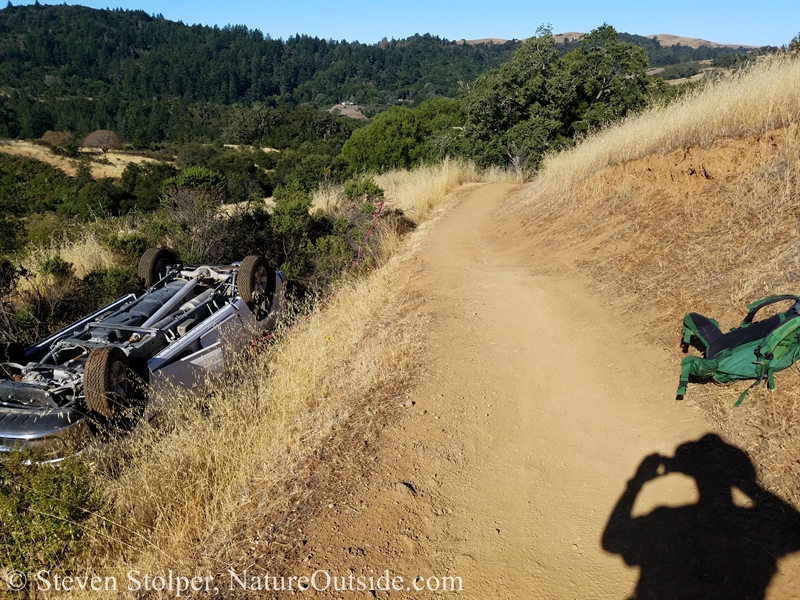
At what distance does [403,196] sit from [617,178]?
6.56 m

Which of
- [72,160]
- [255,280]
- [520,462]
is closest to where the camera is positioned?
[520,462]

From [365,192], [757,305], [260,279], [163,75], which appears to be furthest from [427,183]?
[163,75]

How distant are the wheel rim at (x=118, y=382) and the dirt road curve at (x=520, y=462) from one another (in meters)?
2.38

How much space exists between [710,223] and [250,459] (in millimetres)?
5725

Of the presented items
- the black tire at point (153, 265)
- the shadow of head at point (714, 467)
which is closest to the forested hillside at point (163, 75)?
the black tire at point (153, 265)

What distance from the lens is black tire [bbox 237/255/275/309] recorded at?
6.48 metres

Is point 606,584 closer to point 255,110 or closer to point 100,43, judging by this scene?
point 255,110

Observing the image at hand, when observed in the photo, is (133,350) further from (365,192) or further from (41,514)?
(365,192)

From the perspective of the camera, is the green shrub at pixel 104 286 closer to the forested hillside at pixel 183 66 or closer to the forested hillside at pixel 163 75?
the forested hillside at pixel 163 75

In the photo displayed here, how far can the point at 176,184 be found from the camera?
10766mm

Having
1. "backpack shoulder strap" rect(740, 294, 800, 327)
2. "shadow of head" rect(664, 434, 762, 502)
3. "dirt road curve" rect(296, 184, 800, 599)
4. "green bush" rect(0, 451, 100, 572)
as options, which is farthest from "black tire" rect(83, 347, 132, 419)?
"backpack shoulder strap" rect(740, 294, 800, 327)

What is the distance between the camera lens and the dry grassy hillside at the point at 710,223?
3541 millimetres

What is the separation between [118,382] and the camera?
14.6 ft

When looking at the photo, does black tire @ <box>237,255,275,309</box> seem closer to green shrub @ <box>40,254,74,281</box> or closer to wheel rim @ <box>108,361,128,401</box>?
wheel rim @ <box>108,361,128,401</box>
